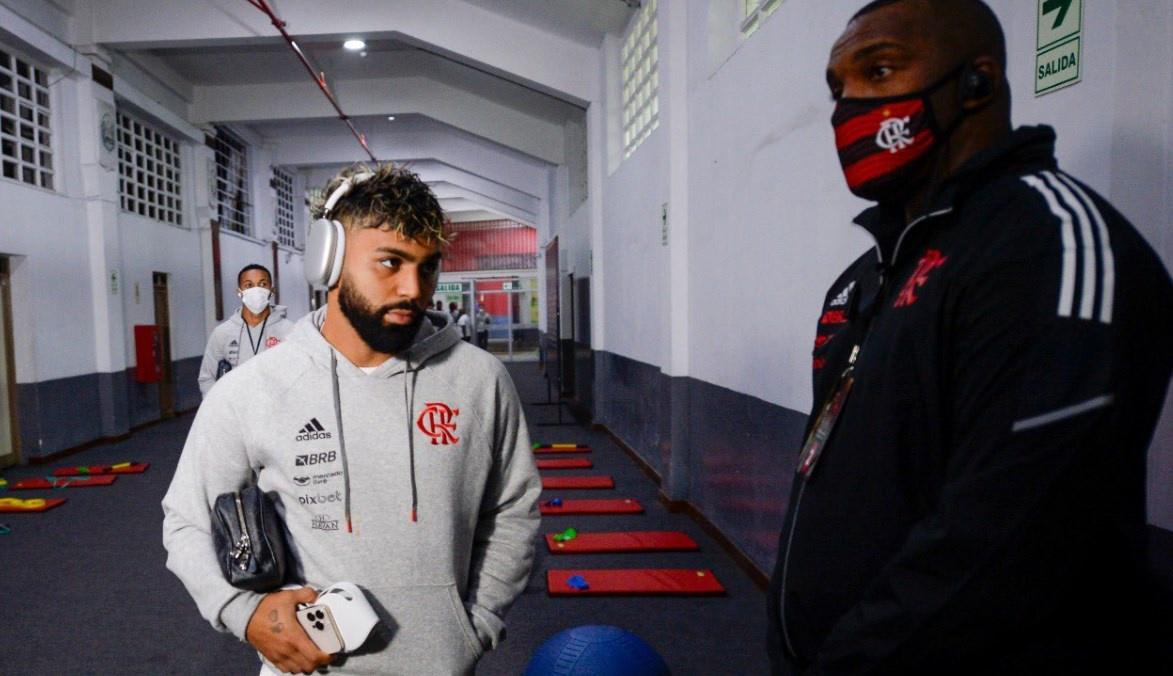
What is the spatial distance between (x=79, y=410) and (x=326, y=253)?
701cm

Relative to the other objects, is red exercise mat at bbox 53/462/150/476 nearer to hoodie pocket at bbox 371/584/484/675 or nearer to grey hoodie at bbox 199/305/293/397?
grey hoodie at bbox 199/305/293/397

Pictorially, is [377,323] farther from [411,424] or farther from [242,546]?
[242,546]

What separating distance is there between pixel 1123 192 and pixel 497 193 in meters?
13.0

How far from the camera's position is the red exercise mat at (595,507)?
174 inches

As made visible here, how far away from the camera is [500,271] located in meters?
19.5

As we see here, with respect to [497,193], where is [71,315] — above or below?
below

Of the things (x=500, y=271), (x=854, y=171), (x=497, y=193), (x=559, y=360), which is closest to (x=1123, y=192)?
(x=854, y=171)

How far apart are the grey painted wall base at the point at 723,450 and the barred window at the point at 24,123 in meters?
5.65

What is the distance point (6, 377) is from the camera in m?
5.84

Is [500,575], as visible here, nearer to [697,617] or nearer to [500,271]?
[697,617]

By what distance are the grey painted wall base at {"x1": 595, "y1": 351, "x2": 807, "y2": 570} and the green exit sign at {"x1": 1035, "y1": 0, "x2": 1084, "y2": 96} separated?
4.77 feet

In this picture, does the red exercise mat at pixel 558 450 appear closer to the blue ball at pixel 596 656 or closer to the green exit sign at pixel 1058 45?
the blue ball at pixel 596 656

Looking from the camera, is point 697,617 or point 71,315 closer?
point 697,617

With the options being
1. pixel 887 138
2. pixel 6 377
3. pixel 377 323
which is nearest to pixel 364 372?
pixel 377 323
